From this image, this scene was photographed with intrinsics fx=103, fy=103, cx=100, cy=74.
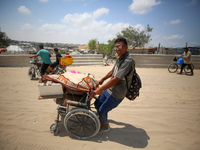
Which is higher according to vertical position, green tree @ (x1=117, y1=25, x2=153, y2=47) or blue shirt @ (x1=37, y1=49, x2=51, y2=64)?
green tree @ (x1=117, y1=25, x2=153, y2=47)

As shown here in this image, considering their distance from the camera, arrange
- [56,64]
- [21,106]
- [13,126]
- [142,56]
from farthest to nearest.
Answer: [142,56], [56,64], [21,106], [13,126]

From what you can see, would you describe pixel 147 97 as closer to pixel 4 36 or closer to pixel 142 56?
pixel 142 56

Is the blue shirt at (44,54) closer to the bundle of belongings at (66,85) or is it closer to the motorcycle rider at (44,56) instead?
the motorcycle rider at (44,56)

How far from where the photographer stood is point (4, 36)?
3372 centimetres

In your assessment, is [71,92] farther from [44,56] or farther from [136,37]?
[136,37]

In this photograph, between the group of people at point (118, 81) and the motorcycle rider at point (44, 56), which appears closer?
the group of people at point (118, 81)

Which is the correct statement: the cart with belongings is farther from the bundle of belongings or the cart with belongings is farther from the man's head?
the man's head

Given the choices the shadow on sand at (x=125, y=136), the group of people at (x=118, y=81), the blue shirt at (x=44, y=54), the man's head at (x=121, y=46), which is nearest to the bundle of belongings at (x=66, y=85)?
the group of people at (x=118, y=81)

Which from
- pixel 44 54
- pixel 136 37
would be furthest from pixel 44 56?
pixel 136 37

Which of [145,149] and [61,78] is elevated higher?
[61,78]

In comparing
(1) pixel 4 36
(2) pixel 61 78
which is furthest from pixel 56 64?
(1) pixel 4 36

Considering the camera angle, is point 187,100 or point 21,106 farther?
point 187,100

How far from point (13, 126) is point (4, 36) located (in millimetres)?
45133

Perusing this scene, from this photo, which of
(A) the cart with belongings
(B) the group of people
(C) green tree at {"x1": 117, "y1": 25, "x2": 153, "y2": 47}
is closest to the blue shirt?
(A) the cart with belongings
